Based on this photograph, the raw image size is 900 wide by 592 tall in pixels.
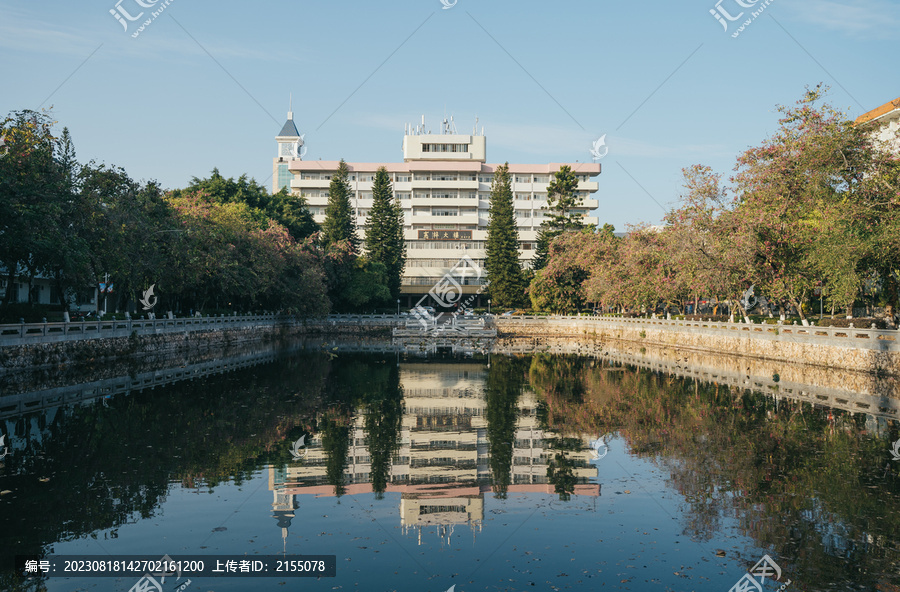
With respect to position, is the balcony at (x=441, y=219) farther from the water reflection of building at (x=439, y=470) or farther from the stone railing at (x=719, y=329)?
the water reflection of building at (x=439, y=470)

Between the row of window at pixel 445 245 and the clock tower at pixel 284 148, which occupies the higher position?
the clock tower at pixel 284 148

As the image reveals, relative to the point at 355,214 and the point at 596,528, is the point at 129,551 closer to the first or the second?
the point at 596,528

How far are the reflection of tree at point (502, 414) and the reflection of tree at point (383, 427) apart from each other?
2119mm

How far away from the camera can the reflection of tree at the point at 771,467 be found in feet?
29.2

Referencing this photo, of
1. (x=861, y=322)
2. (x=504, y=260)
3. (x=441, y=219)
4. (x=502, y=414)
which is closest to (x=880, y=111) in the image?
(x=861, y=322)

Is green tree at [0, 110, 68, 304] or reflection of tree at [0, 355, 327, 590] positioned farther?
green tree at [0, 110, 68, 304]

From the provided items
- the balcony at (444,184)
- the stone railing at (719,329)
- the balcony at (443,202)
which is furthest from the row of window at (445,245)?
the stone railing at (719,329)

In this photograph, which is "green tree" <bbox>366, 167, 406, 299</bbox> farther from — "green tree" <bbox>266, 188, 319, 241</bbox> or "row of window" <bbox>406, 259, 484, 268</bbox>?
"row of window" <bbox>406, 259, 484, 268</bbox>

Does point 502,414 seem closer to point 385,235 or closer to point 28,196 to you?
point 28,196

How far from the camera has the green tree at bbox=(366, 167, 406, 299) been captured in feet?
263

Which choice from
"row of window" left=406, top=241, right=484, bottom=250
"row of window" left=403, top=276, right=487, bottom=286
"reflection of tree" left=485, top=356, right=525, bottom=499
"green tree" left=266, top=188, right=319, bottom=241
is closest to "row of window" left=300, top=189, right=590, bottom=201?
"row of window" left=406, top=241, right=484, bottom=250

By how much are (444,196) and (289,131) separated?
312 feet

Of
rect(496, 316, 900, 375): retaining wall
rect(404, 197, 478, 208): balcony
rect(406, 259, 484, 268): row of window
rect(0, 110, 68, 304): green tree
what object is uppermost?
rect(404, 197, 478, 208): balcony

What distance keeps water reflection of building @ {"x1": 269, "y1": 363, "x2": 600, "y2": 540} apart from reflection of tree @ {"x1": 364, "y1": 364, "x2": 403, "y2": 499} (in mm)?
151
